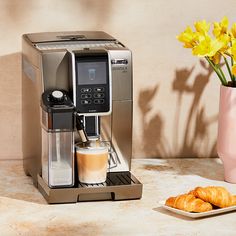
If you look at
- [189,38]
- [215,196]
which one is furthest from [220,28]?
[215,196]

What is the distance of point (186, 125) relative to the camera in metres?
2.24

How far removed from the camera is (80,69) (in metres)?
1.79

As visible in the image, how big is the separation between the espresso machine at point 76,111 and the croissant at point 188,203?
12 centimetres

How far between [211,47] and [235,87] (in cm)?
13

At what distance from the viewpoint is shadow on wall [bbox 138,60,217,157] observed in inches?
86.9

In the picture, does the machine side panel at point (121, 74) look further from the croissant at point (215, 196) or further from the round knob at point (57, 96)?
the croissant at point (215, 196)

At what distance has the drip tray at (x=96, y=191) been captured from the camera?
177 cm

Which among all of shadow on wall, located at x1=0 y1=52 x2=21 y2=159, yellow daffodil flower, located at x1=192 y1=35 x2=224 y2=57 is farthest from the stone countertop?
yellow daffodil flower, located at x1=192 y1=35 x2=224 y2=57

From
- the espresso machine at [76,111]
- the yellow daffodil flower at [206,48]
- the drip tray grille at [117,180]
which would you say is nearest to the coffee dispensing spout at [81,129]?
the espresso machine at [76,111]

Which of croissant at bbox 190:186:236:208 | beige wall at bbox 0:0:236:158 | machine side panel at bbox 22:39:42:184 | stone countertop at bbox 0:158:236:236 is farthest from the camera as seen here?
beige wall at bbox 0:0:236:158

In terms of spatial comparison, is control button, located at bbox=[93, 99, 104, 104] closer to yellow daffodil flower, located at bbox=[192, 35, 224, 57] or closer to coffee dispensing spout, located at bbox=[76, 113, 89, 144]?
coffee dispensing spout, located at bbox=[76, 113, 89, 144]

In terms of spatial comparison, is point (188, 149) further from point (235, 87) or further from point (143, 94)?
point (235, 87)

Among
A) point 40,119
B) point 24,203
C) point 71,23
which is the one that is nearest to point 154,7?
point 71,23

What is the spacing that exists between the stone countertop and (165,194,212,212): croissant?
21 millimetres
